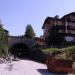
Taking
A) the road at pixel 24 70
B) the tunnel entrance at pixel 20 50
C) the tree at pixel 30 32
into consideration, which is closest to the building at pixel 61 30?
the tunnel entrance at pixel 20 50

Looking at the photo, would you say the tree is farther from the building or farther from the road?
the road

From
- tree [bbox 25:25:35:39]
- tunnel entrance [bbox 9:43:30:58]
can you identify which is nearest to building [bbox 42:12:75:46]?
tunnel entrance [bbox 9:43:30:58]

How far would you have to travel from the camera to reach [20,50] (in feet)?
304

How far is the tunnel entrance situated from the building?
42.5 ft

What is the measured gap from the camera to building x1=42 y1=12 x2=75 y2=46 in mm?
64375

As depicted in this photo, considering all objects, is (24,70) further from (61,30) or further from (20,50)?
(20,50)

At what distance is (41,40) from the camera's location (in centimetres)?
8431

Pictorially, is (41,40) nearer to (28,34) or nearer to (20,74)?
(28,34)

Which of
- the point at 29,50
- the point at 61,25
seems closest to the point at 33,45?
the point at 29,50

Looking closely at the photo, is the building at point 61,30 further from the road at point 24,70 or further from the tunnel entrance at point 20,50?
the road at point 24,70

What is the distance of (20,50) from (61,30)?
26.4 meters

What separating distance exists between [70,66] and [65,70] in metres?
0.56

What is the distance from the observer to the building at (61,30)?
211ft

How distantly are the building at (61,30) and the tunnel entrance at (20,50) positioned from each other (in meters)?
13.0
